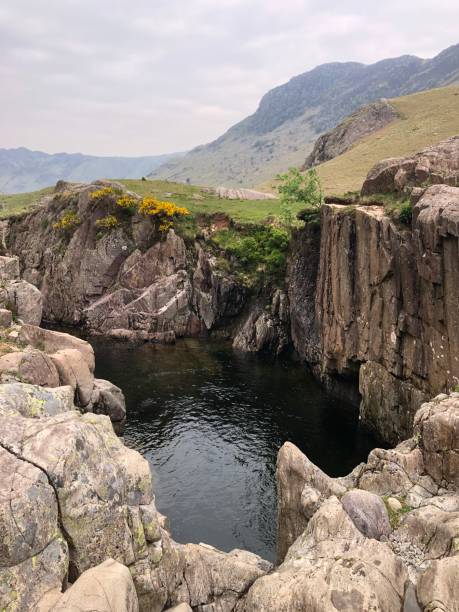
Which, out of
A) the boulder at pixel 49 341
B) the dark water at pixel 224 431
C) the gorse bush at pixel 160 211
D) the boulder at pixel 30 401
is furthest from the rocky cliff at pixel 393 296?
the gorse bush at pixel 160 211

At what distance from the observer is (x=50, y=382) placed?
4034 centimetres

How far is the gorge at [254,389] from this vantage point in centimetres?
2025

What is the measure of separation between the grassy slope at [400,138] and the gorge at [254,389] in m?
34.9

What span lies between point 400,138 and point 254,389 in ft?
304

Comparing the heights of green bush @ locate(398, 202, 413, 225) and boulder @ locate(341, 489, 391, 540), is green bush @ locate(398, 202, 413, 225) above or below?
above

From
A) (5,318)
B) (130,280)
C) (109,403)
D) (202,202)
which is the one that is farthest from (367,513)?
(202,202)

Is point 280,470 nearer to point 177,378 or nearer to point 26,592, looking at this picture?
point 26,592

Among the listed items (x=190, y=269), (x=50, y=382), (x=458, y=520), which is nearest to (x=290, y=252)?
(x=190, y=269)

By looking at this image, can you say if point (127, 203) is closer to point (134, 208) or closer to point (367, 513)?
point (134, 208)

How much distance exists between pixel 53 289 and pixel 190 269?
2883 cm

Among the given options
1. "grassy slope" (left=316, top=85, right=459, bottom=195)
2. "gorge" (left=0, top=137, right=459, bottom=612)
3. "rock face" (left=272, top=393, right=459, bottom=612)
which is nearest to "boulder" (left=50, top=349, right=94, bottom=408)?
"gorge" (left=0, top=137, right=459, bottom=612)

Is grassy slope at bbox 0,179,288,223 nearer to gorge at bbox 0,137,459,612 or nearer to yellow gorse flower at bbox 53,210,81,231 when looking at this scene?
gorge at bbox 0,137,459,612

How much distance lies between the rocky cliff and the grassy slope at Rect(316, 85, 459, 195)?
4704 cm

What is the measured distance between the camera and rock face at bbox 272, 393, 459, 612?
1970 cm
